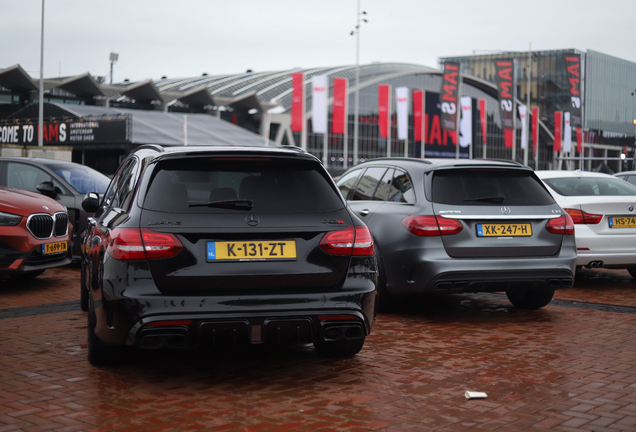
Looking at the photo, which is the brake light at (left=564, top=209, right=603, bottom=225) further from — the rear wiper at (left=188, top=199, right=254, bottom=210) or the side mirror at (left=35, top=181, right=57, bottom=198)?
the side mirror at (left=35, top=181, right=57, bottom=198)

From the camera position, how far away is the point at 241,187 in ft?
15.6

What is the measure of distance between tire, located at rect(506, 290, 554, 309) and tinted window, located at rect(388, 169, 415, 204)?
5.35 ft

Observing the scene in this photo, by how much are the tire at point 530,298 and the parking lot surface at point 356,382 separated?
1.80ft

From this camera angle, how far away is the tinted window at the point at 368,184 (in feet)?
27.0

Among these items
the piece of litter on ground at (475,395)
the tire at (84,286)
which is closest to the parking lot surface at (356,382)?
the piece of litter on ground at (475,395)

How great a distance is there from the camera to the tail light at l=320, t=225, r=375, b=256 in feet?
15.5

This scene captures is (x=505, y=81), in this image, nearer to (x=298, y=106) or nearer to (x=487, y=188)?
(x=298, y=106)

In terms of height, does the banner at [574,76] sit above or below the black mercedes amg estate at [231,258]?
above

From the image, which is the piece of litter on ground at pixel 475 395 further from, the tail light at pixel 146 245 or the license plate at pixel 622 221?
the license plate at pixel 622 221

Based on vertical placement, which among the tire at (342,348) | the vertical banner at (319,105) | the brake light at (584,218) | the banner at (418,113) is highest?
the banner at (418,113)

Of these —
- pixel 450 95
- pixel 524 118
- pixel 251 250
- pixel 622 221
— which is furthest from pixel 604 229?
pixel 524 118

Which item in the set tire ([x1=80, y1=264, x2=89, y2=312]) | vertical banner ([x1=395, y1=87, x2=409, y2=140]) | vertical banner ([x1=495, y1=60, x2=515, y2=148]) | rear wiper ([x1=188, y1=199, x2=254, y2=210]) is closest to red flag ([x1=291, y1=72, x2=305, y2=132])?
vertical banner ([x1=395, y1=87, x2=409, y2=140])

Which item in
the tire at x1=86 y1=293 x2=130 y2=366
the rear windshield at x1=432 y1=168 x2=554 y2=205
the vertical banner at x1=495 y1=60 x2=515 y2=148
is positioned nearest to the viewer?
the tire at x1=86 y1=293 x2=130 y2=366

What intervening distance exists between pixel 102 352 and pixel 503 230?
145 inches
